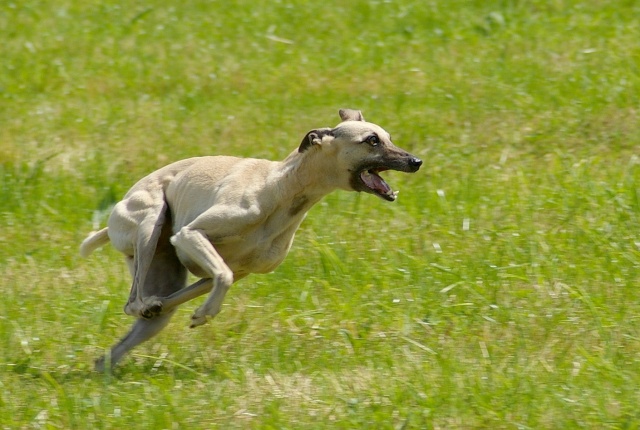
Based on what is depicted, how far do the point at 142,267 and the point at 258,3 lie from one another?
7.54m

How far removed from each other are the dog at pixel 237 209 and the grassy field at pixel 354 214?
1.35 ft

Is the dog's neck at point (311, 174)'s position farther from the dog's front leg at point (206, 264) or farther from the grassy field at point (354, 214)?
the grassy field at point (354, 214)

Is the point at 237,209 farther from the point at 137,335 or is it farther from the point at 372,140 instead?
the point at 137,335

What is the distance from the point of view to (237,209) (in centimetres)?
696

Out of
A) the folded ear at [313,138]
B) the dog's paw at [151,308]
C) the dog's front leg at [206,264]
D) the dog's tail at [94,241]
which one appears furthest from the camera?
the dog's tail at [94,241]

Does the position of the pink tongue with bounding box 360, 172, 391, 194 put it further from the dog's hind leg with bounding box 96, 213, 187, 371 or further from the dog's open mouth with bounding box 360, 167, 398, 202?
the dog's hind leg with bounding box 96, 213, 187, 371

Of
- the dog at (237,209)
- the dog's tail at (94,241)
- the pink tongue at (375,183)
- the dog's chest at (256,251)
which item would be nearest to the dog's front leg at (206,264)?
the dog at (237,209)

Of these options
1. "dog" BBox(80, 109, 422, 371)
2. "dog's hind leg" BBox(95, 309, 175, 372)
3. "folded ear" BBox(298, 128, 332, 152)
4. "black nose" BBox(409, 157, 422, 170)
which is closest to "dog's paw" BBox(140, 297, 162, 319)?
"dog" BBox(80, 109, 422, 371)

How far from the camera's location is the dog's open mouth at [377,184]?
22.6ft

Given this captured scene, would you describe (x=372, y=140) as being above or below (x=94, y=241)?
above

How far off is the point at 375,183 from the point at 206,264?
109cm

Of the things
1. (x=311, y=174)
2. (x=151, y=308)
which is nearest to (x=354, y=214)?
(x=311, y=174)

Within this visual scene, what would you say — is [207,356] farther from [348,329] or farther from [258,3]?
[258,3]

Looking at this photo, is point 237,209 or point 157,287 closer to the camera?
point 237,209
